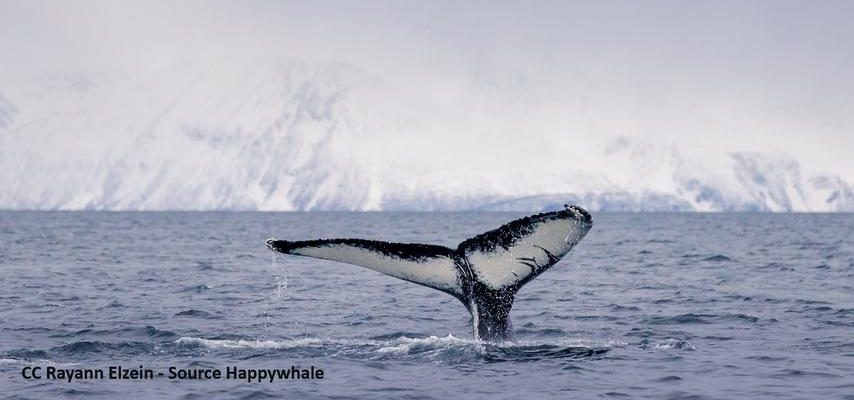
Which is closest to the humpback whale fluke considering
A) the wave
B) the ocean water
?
the ocean water

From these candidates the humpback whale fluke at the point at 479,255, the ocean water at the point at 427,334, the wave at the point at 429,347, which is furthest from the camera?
the wave at the point at 429,347

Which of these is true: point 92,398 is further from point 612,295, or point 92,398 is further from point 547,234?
point 612,295

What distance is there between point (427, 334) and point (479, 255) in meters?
4.30

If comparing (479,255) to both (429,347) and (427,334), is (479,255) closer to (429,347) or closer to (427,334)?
(429,347)

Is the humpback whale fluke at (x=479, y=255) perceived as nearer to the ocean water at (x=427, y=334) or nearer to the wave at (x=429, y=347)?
the ocean water at (x=427, y=334)

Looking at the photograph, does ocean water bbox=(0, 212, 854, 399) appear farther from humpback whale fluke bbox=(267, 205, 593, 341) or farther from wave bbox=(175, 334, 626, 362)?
humpback whale fluke bbox=(267, 205, 593, 341)

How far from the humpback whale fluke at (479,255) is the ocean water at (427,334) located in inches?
36.1


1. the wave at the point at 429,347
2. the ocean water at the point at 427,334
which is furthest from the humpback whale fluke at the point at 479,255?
the wave at the point at 429,347

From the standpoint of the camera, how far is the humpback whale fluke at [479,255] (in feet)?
27.6

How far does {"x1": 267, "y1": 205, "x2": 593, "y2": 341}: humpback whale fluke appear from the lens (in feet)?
27.6

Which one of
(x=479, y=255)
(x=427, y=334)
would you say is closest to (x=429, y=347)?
(x=427, y=334)

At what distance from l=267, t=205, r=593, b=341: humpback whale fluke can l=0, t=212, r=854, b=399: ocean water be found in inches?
36.1

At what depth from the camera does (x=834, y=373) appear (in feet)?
33.7

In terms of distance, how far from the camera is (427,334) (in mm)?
Result: 13273
